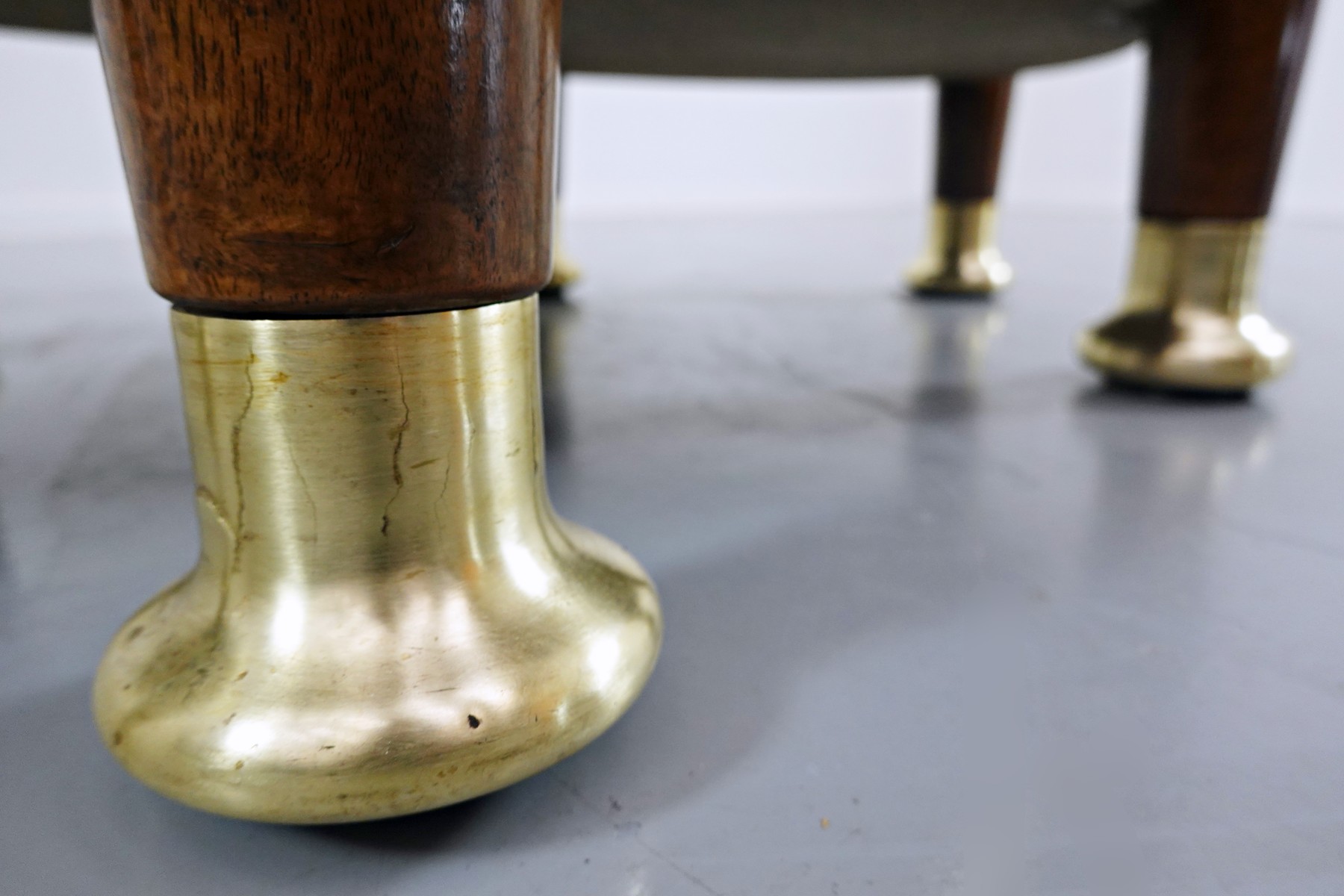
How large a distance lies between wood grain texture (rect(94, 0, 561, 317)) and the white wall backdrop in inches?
99.8

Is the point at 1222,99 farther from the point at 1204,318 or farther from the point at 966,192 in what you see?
the point at 966,192

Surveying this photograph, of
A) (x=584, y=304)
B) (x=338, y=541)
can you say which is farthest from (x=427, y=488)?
(x=584, y=304)

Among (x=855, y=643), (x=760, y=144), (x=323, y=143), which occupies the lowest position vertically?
(x=760, y=144)

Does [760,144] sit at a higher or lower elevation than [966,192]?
lower

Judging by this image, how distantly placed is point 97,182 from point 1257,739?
3.26m

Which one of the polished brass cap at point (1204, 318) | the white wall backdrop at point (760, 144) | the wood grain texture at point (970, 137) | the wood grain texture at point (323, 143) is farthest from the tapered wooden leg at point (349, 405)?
the white wall backdrop at point (760, 144)

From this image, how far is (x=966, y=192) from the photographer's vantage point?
1495 mm

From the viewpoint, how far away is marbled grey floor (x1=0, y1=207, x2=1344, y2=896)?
32cm

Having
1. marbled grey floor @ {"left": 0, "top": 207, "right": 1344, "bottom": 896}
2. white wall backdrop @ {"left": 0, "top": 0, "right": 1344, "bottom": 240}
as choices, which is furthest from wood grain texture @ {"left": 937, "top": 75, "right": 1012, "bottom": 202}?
white wall backdrop @ {"left": 0, "top": 0, "right": 1344, "bottom": 240}

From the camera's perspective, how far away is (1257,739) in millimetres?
378

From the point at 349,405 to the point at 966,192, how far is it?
1356 mm

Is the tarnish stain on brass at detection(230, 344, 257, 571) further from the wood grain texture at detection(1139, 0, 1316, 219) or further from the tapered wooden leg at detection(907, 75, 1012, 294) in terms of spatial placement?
the tapered wooden leg at detection(907, 75, 1012, 294)

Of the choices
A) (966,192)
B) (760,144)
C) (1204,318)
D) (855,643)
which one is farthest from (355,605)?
(760,144)

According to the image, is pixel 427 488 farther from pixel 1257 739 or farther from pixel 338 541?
pixel 1257 739
